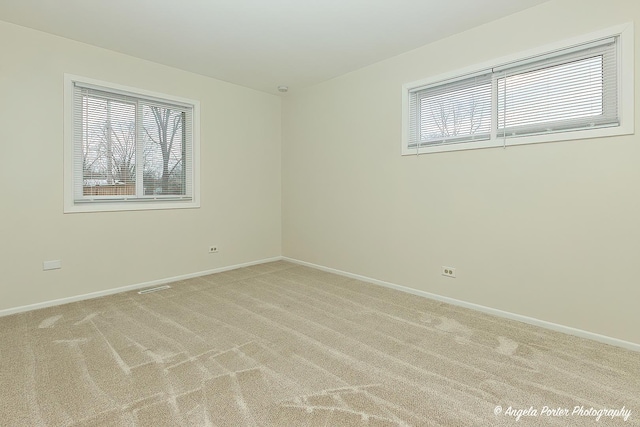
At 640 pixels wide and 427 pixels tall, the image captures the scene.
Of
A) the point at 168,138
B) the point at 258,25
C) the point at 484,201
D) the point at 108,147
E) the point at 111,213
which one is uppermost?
the point at 258,25

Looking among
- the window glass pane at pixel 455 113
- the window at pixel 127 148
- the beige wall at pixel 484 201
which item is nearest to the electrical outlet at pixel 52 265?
the window at pixel 127 148

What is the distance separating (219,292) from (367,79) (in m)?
3.15

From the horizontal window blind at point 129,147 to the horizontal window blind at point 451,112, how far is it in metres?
2.92

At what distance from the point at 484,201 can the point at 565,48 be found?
1.38 metres

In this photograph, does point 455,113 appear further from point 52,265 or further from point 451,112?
point 52,265

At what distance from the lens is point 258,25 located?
9.94ft

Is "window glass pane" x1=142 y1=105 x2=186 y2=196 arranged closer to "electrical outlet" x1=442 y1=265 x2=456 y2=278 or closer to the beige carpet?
the beige carpet

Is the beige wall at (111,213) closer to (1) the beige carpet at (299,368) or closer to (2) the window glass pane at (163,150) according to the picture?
(2) the window glass pane at (163,150)

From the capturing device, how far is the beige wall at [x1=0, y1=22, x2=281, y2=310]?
3020 millimetres

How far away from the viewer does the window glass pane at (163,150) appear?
3980mm

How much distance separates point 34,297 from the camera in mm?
3139

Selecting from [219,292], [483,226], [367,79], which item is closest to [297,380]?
A: [219,292]

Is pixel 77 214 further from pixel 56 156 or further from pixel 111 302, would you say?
pixel 111 302

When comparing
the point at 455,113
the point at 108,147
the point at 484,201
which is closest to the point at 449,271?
the point at 484,201
